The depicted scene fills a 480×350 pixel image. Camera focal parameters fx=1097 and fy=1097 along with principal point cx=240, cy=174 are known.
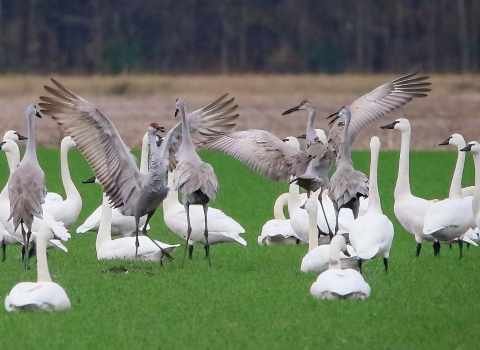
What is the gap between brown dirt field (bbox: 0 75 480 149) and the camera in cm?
3073

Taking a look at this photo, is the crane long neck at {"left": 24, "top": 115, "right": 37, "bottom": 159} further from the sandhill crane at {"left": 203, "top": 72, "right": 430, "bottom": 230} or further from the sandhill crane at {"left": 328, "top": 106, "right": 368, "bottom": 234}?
the sandhill crane at {"left": 328, "top": 106, "right": 368, "bottom": 234}

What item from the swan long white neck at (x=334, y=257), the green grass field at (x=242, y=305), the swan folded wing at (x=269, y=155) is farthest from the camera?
the swan folded wing at (x=269, y=155)

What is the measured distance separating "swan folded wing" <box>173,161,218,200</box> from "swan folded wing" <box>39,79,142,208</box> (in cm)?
73

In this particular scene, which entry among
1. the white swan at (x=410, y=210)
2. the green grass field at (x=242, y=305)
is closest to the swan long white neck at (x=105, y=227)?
the green grass field at (x=242, y=305)

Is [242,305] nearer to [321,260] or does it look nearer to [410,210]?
[321,260]

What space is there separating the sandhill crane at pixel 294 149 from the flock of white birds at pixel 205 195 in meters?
0.01

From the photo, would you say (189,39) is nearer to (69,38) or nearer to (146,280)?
(69,38)

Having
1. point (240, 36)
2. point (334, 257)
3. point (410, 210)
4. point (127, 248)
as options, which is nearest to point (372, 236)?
point (334, 257)

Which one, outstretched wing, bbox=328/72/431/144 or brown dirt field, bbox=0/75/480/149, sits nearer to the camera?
outstretched wing, bbox=328/72/431/144

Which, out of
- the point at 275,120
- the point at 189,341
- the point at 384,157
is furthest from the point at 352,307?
the point at 275,120

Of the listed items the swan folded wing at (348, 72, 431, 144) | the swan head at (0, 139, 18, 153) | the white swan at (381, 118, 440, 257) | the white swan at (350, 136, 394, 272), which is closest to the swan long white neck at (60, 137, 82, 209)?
the swan head at (0, 139, 18, 153)

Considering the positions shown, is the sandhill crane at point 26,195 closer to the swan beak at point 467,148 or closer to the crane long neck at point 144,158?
the crane long neck at point 144,158

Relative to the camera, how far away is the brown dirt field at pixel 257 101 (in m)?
30.7

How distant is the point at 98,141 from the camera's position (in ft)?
40.0
